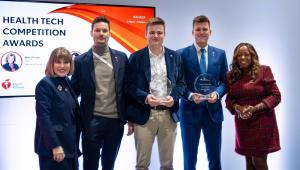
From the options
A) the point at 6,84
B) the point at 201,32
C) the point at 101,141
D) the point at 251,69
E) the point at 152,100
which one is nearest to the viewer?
the point at 152,100

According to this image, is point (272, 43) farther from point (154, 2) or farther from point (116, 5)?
point (116, 5)

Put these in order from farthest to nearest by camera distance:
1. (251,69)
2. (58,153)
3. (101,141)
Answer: (251,69) → (101,141) → (58,153)

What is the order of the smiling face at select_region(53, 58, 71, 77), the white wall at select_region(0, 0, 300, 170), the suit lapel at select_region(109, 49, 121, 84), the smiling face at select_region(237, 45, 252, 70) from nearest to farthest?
the smiling face at select_region(53, 58, 71, 77) < the suit lapel at select_region(109, 49, 121, 84) < the smiling face at select_region(237, 45, 252, 70) < the white wall at select_region(0, 0, 300, 170)

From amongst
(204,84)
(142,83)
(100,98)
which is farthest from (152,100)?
(204,84)

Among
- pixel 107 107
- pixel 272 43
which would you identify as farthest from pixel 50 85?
pixel 272 43

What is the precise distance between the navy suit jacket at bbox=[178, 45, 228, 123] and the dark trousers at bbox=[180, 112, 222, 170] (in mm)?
57

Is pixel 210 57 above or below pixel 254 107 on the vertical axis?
above

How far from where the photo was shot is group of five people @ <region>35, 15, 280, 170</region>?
10.0ft

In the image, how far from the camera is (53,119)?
2.63m

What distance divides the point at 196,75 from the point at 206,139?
603 millimetres

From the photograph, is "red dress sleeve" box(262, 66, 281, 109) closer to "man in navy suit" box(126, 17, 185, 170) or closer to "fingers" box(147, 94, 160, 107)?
"man in navy suit" box(126, 17, 185, 170)

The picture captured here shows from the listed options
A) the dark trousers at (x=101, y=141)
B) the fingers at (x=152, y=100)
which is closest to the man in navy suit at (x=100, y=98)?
the dark trousers at (x=101, y=141)

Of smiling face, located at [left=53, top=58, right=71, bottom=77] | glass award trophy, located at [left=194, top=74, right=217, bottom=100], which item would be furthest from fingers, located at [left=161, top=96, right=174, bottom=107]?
smiling face, located at [left=53, top=58, right=71, bottom=77]

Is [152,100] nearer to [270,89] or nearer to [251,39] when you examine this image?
[270,89]
